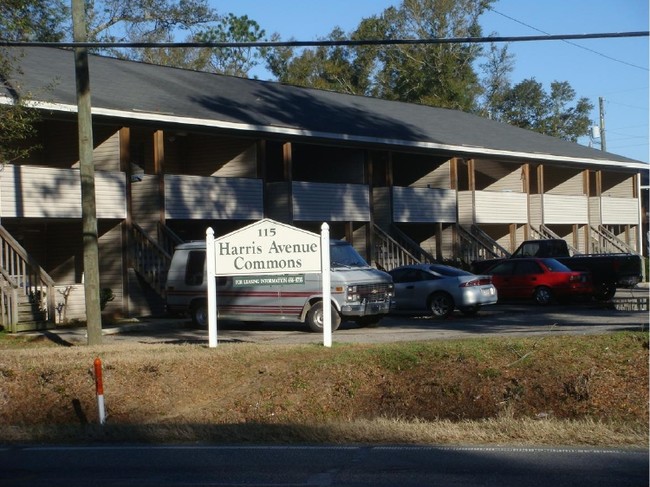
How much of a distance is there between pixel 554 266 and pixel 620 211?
22717 mm

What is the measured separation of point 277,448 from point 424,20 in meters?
54.6

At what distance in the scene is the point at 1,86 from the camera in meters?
23.6

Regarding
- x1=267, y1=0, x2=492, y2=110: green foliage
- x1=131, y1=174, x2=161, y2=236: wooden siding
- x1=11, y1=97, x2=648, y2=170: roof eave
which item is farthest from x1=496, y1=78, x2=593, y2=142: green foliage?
x1=131, y1=174, x2=161, y2=236: wooden siding

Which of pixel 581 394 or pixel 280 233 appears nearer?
pixel 581 394

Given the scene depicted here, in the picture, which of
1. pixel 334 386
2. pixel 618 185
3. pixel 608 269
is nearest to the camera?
pixel 334 386

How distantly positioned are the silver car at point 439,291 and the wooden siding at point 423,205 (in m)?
11.1

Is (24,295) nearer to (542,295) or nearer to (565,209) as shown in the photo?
(542,295)

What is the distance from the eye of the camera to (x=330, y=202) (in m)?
35.5

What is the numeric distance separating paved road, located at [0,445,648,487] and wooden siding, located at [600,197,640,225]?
136ft

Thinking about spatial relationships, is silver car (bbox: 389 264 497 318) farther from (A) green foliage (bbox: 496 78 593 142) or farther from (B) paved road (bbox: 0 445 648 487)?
(A) green foliage (bbox: 496 78 593 142)

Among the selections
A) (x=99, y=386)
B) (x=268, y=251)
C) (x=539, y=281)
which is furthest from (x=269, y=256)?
(x=539, y=281)

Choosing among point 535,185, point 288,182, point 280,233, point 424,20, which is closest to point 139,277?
point 288,182

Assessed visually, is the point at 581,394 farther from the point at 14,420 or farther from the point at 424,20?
the point at 424,20

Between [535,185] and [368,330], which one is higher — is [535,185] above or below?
above
